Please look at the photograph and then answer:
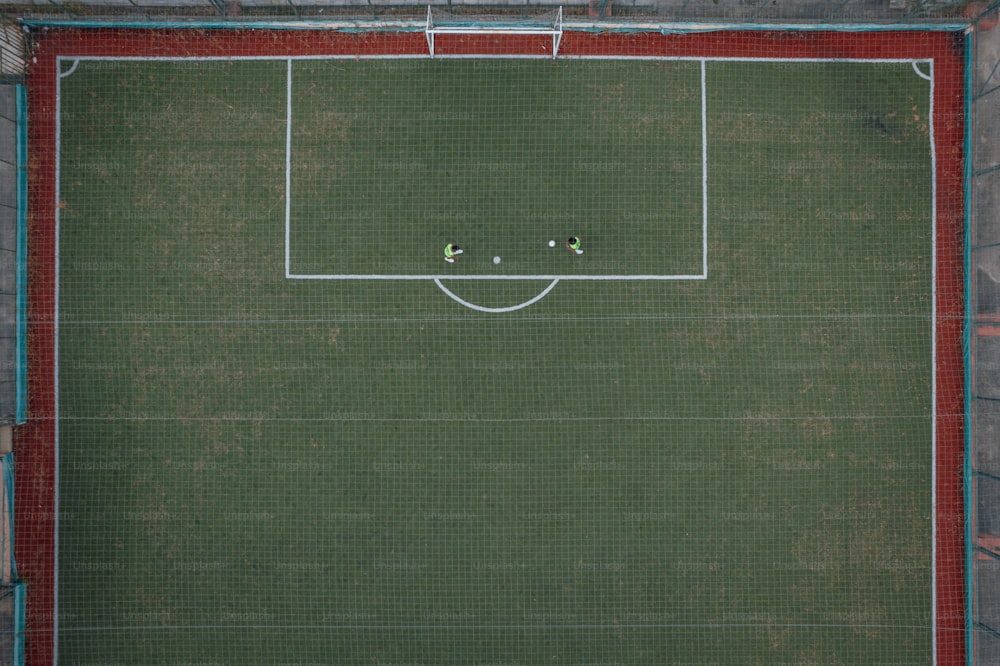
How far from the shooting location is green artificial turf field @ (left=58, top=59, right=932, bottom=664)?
13.3 m

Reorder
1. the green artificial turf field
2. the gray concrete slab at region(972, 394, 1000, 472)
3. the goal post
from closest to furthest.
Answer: the goal post, the green artificial turf field, the gray concrete slab at region(972, 394, 1000, 472)

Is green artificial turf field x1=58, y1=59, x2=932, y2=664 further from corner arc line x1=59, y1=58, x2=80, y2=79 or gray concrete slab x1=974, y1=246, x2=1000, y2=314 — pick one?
gray concrete slab x1=974, y1=246, x2=1000, y2=314

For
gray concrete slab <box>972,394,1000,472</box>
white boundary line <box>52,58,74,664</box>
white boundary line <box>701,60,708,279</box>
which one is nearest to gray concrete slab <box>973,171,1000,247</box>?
gray concrete slab <box>972,394,1000,472</box>

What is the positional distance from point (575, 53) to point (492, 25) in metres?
1.79

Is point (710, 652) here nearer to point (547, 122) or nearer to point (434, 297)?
point (434, 297)

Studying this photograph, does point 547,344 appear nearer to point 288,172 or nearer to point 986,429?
point 288,172

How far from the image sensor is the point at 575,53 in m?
13.3

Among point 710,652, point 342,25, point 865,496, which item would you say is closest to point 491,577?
point 710,652

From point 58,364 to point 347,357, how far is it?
5.87 meters

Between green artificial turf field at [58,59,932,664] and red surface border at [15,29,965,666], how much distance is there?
15.6 inches

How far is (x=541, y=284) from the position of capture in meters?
13.3

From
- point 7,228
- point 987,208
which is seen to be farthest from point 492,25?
point 987,208

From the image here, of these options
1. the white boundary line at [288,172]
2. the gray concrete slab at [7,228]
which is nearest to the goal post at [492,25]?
the white boundary line at [288,172]

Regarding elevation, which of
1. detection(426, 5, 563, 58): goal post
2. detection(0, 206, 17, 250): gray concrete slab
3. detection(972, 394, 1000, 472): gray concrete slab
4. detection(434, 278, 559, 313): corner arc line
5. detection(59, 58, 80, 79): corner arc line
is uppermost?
detection(426, 5, 563, 58): goal post
